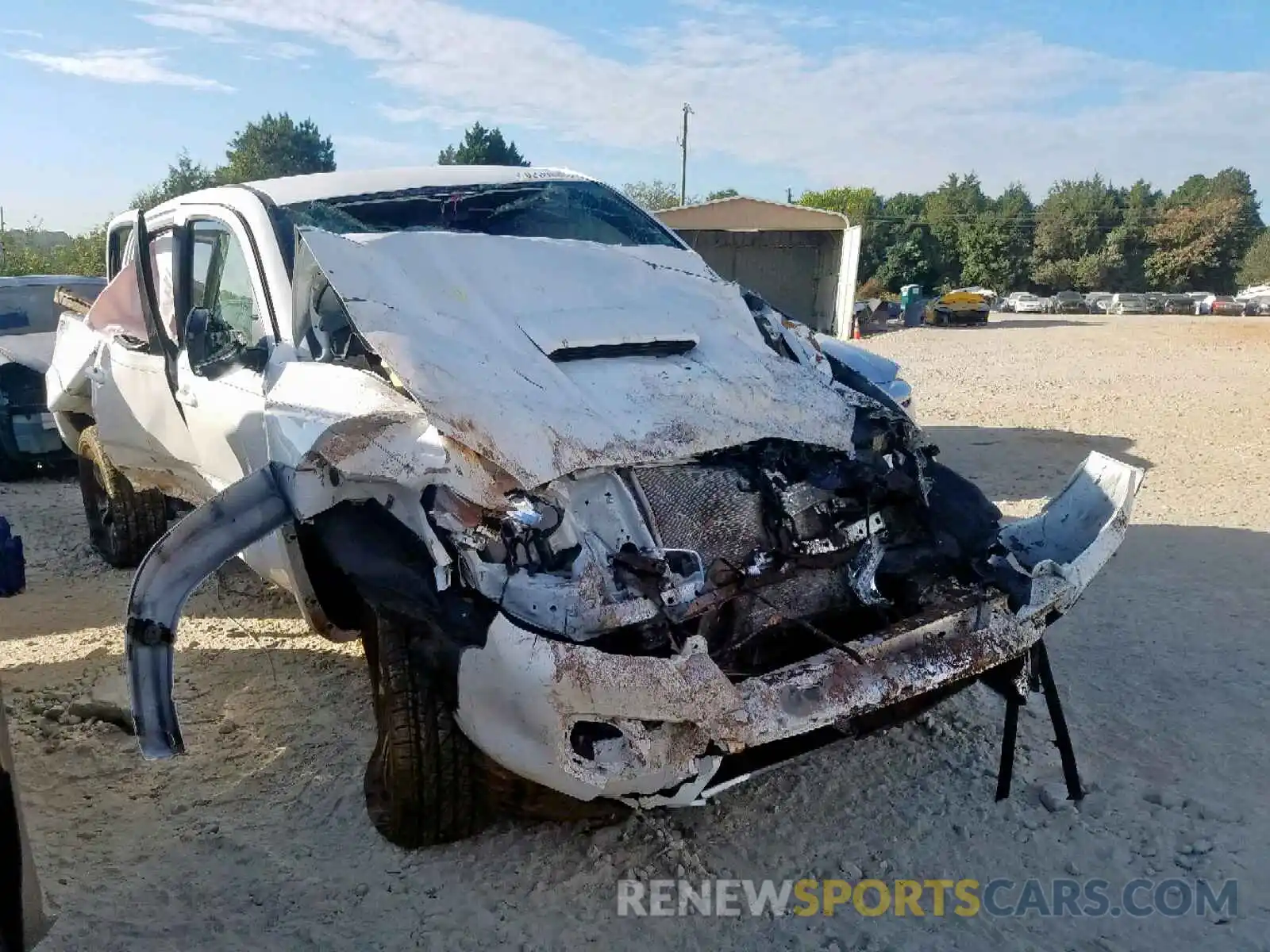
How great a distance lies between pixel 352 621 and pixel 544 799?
3.21 ft

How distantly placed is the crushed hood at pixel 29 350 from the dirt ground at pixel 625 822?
2.93 m

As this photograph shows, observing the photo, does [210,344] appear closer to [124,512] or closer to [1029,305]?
[124,512]

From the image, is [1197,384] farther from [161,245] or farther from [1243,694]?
[161,245]

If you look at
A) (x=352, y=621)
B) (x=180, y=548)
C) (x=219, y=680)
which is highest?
(x=180, y=548)

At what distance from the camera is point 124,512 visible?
5430 mm

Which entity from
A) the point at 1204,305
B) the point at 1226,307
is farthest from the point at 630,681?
the point at 1204,305

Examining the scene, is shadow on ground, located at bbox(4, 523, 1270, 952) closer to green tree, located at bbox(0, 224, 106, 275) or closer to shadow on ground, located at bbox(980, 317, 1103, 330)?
green tree, located at bbox(0, 224, 106, 275)

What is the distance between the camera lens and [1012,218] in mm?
51406

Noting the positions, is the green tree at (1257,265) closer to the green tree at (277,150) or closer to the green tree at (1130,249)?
the green tree at (1130,249)

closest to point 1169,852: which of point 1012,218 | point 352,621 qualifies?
point 352,621

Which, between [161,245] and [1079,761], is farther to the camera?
[161,245]

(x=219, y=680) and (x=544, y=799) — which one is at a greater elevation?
(x=544, y=799)

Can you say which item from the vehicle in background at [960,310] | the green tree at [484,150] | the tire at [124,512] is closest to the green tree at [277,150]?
the green tree at [484,150]

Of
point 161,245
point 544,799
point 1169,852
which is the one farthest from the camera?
point 161,245
